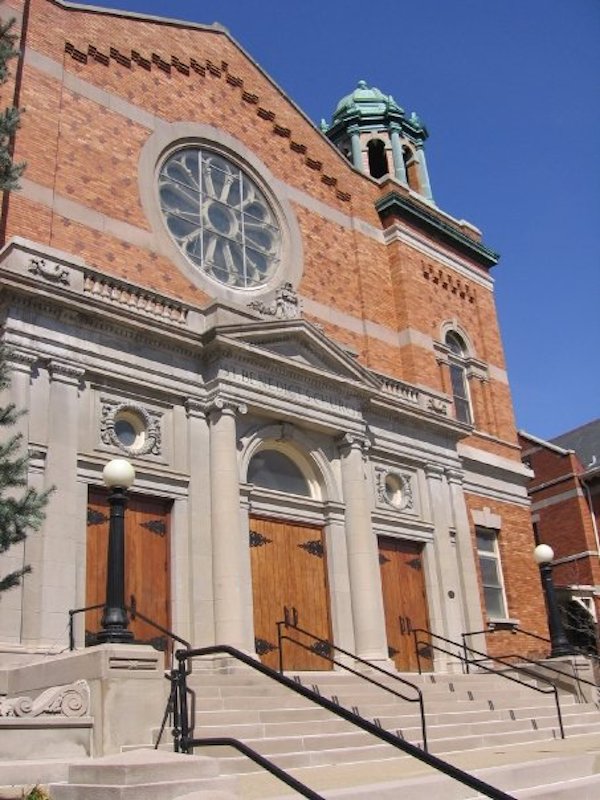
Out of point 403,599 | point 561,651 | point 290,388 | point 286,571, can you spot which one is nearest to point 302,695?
point 286,571

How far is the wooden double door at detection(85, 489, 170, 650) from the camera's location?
42.0ft

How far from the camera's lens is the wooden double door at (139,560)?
12805 millimetres

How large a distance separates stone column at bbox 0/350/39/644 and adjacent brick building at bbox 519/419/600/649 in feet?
65.5

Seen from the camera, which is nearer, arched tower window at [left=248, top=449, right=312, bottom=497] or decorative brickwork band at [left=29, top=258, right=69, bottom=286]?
decorative brickwork band at [left=29, top=258, right=69, bottom=286]

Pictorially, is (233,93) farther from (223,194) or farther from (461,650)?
(461,650)

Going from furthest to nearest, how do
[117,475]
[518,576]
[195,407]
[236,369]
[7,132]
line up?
[518,576] < [236,369] < [195,407] < [117,475] < [7,132]

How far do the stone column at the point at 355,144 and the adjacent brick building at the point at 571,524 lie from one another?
11.6 meters

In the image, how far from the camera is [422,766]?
9.17 m

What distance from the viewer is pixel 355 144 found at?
86.2 ft

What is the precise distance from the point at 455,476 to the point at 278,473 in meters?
5.15

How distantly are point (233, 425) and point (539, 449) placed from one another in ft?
72.0

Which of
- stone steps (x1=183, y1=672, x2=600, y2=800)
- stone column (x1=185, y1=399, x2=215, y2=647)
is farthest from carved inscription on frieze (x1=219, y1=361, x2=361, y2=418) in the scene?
stone steps (x1=183, y1=672, x2=600, y2=800)

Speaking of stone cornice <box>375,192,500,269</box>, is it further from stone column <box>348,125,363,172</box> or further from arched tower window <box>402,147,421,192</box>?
stone column <box>348,125,363,172</box>

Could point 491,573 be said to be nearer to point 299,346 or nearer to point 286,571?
point 286,571
